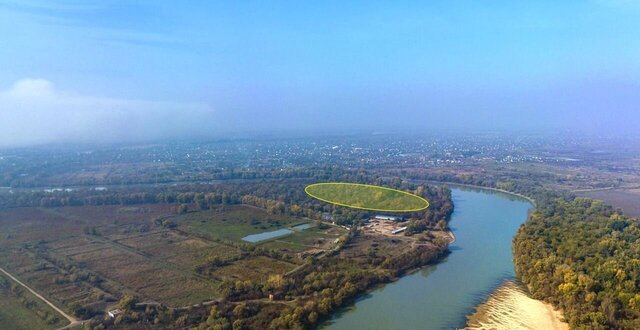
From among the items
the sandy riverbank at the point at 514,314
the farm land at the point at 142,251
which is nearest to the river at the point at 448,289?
the sandy riverbank at the point at 514,314

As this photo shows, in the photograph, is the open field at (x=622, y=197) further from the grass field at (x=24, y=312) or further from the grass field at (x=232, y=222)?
the grass field at (x=24, y=312)

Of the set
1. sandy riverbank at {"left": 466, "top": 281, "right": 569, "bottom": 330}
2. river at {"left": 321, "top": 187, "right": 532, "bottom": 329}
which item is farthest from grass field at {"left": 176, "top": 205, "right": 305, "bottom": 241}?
sandy riverbank at {"left": 466, "top": 281, "right": 569, "bottom": 330}

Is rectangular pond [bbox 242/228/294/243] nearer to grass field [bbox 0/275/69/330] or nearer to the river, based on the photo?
the river

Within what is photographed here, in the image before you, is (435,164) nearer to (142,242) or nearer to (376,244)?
(376,244)

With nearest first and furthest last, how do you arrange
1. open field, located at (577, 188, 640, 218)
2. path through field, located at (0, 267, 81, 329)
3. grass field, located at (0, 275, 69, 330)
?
grass field, located at (0, 275, 69, 330) → path through field, located at (0, 267, 81, 329) → open field, located at (577, 188, 640, 218)

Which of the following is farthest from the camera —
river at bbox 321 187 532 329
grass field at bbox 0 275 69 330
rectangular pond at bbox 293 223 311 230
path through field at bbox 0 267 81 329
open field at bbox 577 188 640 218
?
open field at bbox 577 188 640 218

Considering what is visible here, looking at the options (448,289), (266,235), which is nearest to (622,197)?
(448,289)

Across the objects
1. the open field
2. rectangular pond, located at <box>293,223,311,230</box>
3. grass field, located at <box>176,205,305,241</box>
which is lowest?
rectangular pond, located at <box>293,223,311,230</box>
